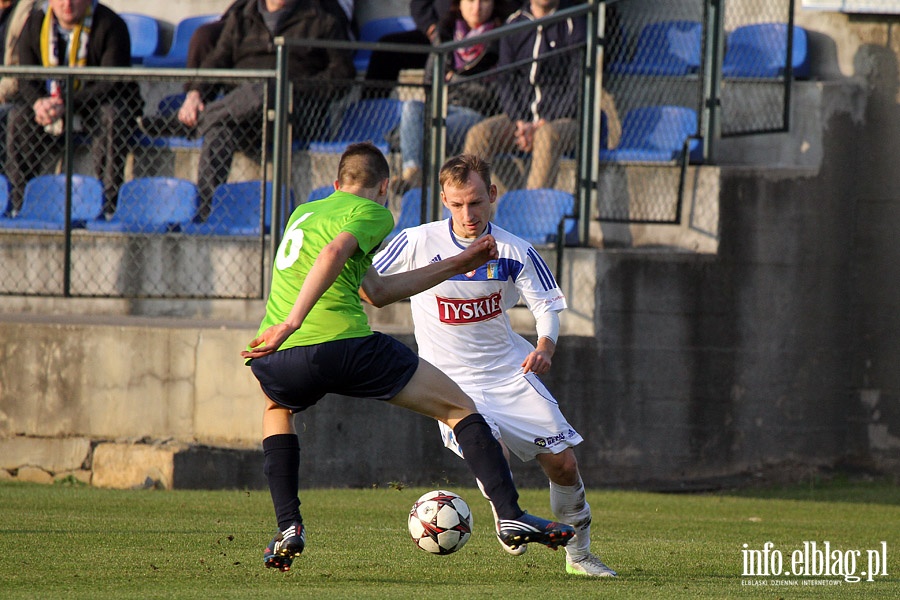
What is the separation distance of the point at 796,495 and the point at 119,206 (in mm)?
6373

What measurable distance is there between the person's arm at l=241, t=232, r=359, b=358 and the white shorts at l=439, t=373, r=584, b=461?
1343 millimetres

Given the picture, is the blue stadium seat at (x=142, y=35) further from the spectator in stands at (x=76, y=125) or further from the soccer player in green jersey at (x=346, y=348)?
the soccer player in green jersey at (x=346, y=348)

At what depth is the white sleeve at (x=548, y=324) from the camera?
6.68m

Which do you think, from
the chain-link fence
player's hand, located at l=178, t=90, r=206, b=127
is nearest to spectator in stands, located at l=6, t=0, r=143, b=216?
player's hand, located at l=178, t=90, r=206, b=127

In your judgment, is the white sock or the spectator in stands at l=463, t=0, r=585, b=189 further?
the spectator in stands at l=463, t=0, r=585, b=189

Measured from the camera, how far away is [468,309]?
6910 mm

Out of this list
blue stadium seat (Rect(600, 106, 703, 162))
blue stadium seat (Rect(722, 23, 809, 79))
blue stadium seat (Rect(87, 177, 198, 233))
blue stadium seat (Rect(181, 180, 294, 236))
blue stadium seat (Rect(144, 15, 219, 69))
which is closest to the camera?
blue stadium seat (Rect(181, 180, 294, 236))

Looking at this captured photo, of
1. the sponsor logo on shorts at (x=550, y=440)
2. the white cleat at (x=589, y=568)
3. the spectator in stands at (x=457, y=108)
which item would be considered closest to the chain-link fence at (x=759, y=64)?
the spectator in stands at (x=457, y=108)

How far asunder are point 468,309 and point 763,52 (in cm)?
677

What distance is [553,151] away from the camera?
1127 cm

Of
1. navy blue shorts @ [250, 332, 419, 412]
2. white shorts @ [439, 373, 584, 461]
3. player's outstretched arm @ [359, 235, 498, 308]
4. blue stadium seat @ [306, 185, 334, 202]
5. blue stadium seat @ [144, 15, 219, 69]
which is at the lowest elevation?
white shorts @ [439, 373, 584, 461]

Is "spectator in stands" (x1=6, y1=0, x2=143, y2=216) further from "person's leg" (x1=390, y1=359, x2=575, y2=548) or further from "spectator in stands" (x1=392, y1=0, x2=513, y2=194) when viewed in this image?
"person's leg" (x1=390, y1=359, x2=575, y2=548)

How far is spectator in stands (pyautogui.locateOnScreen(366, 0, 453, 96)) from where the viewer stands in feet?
40.2

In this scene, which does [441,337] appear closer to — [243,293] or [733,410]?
[243,293]
